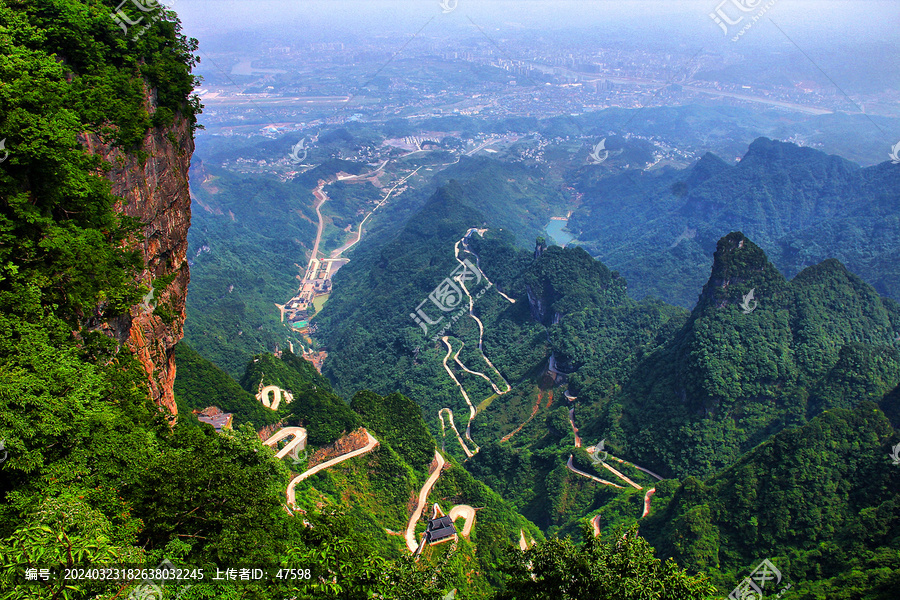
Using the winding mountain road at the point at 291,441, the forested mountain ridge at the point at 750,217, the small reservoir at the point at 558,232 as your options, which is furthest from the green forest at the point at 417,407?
the small reservoir at the point at 558,232

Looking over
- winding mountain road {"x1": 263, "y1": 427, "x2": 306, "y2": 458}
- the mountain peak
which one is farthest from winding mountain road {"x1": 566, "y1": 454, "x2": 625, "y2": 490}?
winding mountain road {"x1": 263, "y1": 427, "x2": 306, "y2": 458}

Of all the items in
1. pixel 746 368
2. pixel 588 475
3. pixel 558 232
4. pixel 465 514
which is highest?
pixel 746 368

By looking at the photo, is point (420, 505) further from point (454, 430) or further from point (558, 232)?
point (558, 232)

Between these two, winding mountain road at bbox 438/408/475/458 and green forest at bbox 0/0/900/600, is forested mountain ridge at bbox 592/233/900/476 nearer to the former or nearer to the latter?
green forest at bbox 0/0/900/600

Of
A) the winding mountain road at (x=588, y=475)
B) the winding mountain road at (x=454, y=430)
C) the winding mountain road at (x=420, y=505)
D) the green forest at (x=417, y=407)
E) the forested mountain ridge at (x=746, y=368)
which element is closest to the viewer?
the green forest at (x=417, y=407)

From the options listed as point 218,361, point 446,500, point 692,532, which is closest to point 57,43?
point 446,500

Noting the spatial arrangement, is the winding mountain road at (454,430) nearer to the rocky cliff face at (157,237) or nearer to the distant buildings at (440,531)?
the distant buildings at (440,531)

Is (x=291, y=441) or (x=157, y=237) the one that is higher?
(x=157, y=237)

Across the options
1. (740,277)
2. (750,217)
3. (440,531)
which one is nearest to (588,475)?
(440,531)
